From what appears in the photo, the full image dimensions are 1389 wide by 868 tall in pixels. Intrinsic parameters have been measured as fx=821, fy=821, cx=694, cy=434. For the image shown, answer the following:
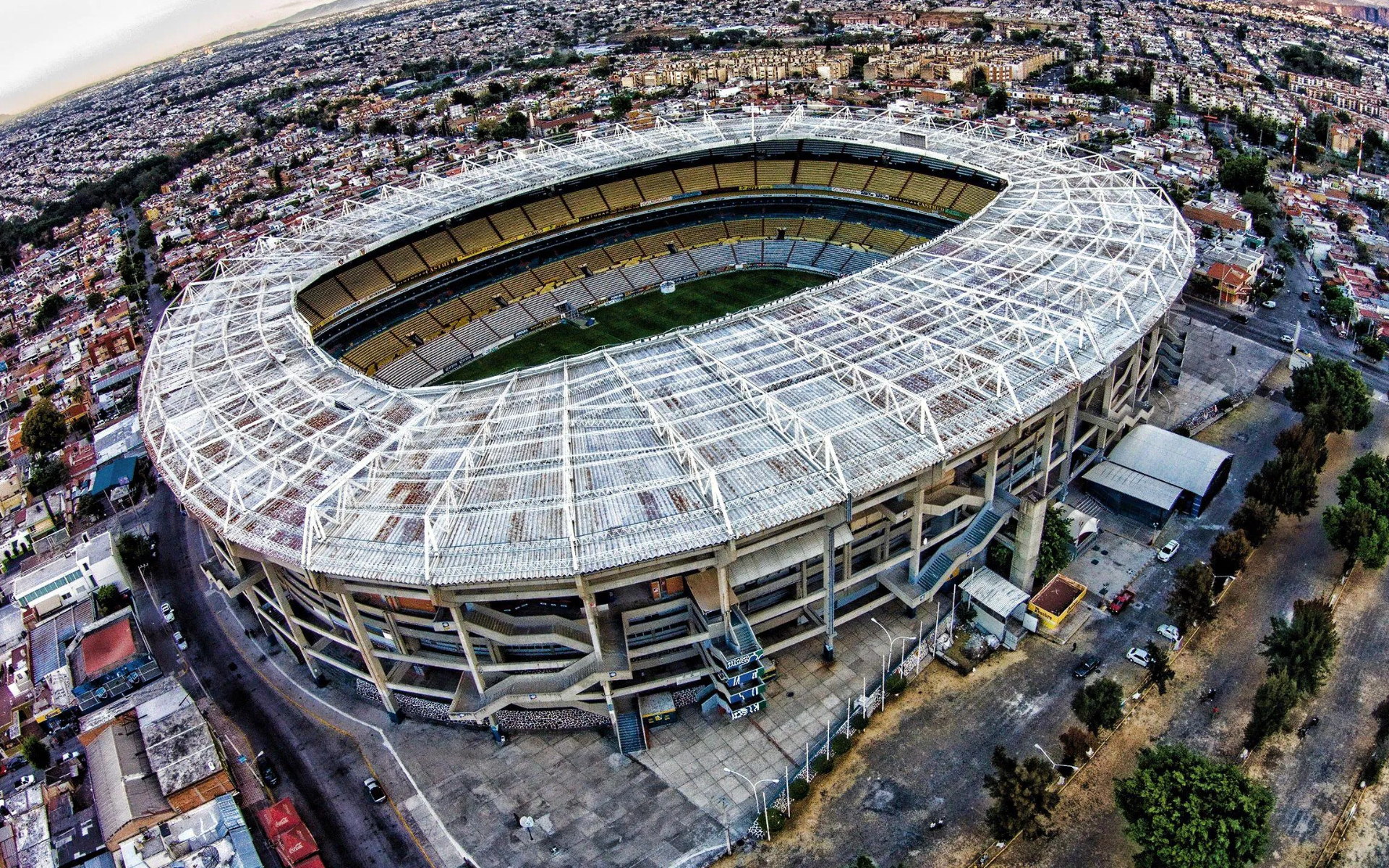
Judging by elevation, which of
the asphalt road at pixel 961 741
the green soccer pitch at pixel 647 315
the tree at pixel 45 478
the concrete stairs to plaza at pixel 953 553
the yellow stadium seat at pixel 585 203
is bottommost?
the asphalt road at pixel 961 741

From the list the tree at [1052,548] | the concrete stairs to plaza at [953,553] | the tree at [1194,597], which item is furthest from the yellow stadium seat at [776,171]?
the tree at [1194,597]

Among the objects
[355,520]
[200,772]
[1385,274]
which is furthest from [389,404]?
[1385,274]

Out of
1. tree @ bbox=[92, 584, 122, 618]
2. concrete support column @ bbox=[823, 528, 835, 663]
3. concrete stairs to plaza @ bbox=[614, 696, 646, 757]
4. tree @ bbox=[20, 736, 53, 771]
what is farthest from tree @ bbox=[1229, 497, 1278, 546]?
tree @ bbox=[92, 584, 122, 618]

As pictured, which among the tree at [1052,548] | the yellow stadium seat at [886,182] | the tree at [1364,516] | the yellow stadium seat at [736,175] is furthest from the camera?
the yellow stadium seat at [736,175]

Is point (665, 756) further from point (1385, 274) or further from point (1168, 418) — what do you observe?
point (1385, 274)

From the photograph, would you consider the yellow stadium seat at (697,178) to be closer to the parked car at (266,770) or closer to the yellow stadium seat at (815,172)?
the yellow stadium seat at (815,172)
